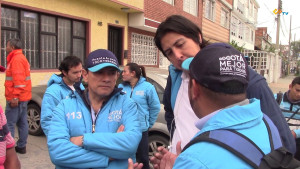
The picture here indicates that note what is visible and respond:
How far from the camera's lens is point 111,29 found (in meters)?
11.3

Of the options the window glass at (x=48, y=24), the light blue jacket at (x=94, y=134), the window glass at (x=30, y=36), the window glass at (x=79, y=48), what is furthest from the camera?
the window glass at (x=79, y=48)

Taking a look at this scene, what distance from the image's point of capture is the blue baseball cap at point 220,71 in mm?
1074

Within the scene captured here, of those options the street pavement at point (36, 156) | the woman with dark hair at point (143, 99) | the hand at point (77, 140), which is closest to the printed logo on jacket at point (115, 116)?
the hand at point (77, 140)

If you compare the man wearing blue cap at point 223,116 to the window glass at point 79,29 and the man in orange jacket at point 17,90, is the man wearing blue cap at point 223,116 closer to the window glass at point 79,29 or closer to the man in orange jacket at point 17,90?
the man in orange jacket at point 17,90

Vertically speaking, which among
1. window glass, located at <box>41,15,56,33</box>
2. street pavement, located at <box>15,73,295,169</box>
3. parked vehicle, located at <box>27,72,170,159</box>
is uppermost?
window glass, located at <box>41,15,56,33</box>

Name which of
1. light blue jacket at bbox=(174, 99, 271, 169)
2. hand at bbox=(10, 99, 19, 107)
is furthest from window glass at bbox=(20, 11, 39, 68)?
light blue jacket at bbox=(174, 99, 271, 169)

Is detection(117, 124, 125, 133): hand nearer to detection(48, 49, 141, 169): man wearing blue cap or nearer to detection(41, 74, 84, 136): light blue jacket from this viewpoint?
detection(48, 49, 141, 169): man wearing blue cap

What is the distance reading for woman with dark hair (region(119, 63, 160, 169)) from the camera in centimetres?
421

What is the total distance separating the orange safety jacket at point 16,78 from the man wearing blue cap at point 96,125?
2.94m

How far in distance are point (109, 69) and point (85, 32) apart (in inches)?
311

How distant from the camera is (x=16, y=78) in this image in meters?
4.89

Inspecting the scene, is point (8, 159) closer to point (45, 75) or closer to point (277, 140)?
point (277, 140)

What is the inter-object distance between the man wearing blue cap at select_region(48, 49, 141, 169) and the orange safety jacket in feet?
9.66

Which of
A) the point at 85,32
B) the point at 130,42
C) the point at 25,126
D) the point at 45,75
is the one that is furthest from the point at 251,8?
the point at 25,126
